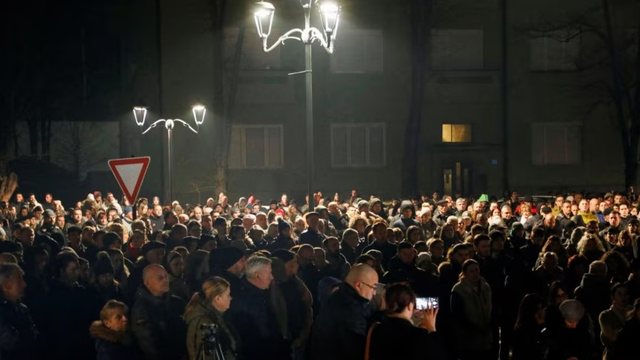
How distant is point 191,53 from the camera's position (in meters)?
37.5

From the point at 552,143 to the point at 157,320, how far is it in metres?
33.7

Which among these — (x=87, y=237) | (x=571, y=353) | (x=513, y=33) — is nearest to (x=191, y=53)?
(x=513, y=33)

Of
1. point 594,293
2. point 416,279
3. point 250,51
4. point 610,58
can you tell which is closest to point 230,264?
point 416,279

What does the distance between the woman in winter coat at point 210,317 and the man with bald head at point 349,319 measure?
0.78 m

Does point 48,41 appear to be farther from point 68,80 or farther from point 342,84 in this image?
point 342,84

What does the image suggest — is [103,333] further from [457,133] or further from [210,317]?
[457,133]

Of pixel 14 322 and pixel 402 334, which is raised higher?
pixel 402 334

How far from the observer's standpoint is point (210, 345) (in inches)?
270

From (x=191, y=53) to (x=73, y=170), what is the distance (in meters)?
8.02

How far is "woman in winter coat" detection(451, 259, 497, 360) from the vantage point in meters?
9.59

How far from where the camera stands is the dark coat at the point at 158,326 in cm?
784

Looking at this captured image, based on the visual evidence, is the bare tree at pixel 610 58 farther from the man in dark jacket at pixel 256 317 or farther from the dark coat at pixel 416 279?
the man in dark jacket at pixel 256 317

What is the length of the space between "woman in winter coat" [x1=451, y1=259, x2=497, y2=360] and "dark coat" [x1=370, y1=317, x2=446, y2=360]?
3.48 meters

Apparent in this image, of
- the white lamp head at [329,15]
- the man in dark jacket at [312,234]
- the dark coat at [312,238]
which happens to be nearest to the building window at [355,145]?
the white lamp head at [329,15]
